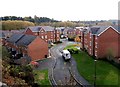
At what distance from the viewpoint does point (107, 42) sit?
39.6 metres

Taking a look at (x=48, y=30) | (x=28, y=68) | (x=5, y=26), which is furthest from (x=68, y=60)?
(x=5, y=26)

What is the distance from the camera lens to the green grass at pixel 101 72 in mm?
26756

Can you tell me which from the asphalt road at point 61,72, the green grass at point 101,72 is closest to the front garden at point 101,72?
the green grass at point 101,72

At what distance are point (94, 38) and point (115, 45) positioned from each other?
173 inches

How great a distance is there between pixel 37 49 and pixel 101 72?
1605 centimetres

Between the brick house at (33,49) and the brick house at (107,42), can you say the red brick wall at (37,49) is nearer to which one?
the brick house at (33,49)

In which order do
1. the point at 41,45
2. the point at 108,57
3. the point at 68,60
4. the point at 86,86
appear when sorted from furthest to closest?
1. the point at 41,45
2. the point at 68,60
3. the point at 108,57
4. the point at 86,86

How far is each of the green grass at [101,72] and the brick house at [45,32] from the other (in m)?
25.7

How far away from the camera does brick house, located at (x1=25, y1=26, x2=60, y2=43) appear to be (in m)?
61.4

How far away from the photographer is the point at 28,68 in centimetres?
2252

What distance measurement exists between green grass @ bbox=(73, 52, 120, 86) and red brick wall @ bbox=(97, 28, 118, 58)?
8.42ft

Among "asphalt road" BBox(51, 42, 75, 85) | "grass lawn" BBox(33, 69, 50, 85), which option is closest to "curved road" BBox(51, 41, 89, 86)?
"asphalt road" BBox(51, 42, 75, 85)

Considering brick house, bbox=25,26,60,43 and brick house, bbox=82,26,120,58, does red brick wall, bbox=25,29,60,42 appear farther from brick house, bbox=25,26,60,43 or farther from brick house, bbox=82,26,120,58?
brick house, bbox=82,26,120,58

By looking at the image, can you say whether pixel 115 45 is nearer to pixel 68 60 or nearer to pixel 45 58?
pixel 68 60
